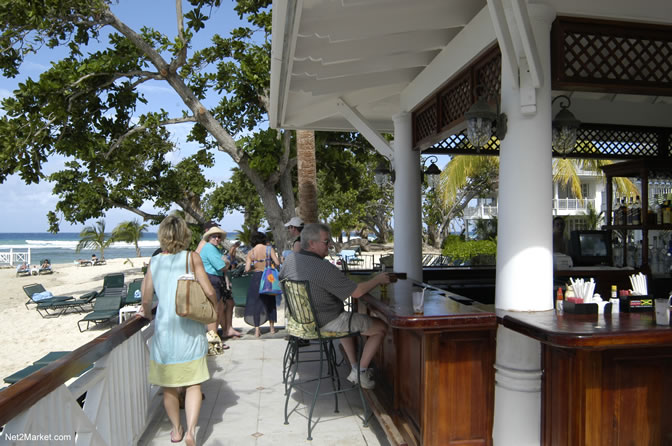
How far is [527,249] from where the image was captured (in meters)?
3.00

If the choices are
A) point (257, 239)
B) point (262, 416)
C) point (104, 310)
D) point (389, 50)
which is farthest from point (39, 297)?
point (389, 50)

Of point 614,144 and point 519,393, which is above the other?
point 614,144

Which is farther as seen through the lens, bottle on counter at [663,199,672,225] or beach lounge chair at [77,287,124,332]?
beach lounge chair at [77,287,124,332]

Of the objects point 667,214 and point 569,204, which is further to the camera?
point 569,204

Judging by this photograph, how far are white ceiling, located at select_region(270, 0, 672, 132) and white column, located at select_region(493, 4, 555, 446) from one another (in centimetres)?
57

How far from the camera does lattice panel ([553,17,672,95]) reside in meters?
3.03

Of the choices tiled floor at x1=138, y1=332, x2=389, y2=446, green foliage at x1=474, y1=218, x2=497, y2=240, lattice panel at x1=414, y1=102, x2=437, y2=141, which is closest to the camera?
tiled floor at x1=138, y1=332, x2=389, y2=446

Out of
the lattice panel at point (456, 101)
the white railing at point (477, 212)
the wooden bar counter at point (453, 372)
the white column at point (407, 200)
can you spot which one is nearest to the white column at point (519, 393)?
the wooden bar counter at point (453, 372)

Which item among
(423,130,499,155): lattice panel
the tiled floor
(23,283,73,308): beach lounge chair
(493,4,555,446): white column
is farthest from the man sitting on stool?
(23,283,73,308): beach lounge chair

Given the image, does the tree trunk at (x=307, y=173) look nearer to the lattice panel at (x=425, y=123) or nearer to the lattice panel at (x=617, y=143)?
the lattice panel at (x=425, y=123)

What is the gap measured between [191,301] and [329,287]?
3.62ft

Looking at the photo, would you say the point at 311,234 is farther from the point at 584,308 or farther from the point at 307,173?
the point at 307,173

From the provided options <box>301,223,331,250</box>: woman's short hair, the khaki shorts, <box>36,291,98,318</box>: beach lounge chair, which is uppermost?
<box>301,223,331,250</box>: woman's short hair

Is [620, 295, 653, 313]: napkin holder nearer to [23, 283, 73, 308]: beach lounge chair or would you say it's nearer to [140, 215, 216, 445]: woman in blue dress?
[140, 215, 216, 445]: woman in blue dress
